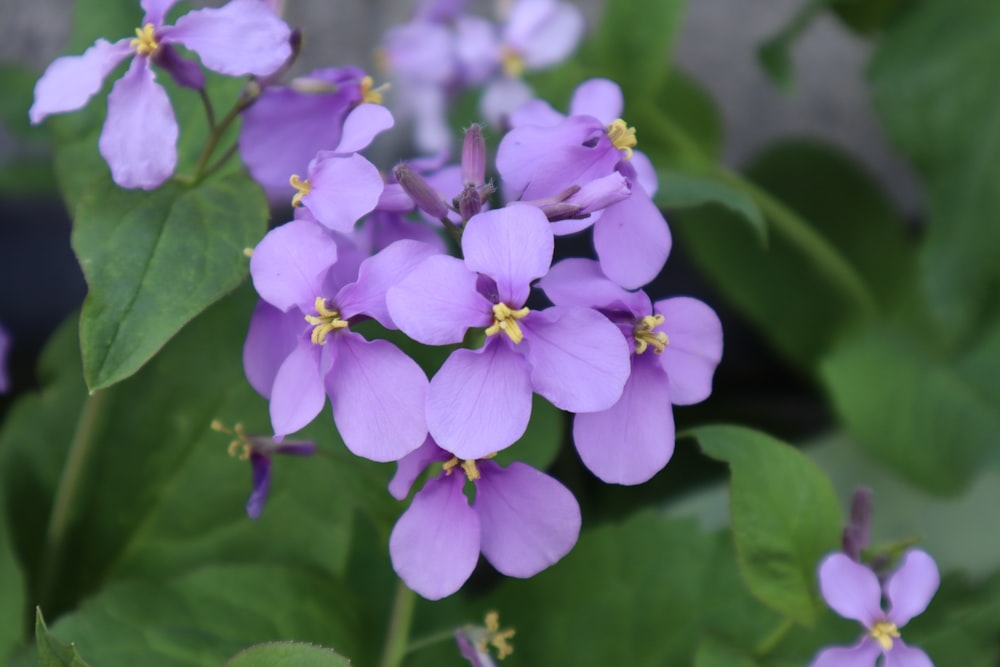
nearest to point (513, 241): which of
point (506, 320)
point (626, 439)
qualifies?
point (506, 320)

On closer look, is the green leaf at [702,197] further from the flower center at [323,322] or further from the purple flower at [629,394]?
the flower center at [323,322]

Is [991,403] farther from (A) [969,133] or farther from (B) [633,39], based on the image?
(B) [633,39]

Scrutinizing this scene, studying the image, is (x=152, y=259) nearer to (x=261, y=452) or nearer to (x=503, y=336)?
(x=261, y=452)

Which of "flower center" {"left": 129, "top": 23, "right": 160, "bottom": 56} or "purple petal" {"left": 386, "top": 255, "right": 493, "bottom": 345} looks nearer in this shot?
"purple petal" {"left": 386, "top": 255, "right": 493, "bottom": 345}

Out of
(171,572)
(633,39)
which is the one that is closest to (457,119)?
(633,39)

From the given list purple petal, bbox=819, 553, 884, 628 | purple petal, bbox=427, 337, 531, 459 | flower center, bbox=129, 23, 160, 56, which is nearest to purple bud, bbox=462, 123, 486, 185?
purple petal, bbox=427, 337, 531, 459

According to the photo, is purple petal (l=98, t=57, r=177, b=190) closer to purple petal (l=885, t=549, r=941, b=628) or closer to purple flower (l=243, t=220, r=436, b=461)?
purple flower (l=243, t=220, r=436, b=461)

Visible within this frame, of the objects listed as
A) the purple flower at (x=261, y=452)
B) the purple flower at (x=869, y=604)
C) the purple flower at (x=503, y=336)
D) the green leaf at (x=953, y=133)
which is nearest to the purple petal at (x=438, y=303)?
the purple flower at (x=503, y=336)
